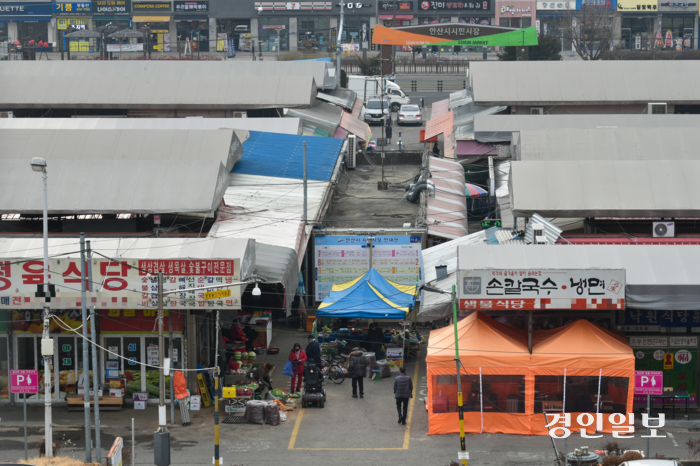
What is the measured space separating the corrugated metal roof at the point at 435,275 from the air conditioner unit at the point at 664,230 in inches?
217

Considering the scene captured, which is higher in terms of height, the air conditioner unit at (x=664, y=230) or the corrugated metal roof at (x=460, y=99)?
the corrugated metal roof at (x=460, y=99)

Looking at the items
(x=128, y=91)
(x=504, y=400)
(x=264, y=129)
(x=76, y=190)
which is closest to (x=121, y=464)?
(x=504, y=400)

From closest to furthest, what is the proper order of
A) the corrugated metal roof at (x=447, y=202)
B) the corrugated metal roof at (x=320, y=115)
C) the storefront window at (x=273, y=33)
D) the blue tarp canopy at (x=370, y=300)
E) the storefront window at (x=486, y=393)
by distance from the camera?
the storefront window at (x=486, y=393)
the blue tarp canopy at (x=370, y=300)
the corrugated metal roof at (x=447, y=202)
the corrugated metal roof at (x=320, y=115)
the storefront window at (x=273, y=33)

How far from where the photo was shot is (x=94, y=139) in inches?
1501

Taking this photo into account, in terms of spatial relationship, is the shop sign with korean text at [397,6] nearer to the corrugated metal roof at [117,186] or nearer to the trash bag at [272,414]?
the corrugated metal roof at [117,186]

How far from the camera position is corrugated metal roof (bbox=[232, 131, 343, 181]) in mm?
38938

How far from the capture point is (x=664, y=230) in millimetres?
→ 30141

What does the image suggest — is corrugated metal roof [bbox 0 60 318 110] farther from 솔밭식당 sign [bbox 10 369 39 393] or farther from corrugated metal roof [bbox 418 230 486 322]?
솔밭식당 sign [bbox 10 369 39 393]

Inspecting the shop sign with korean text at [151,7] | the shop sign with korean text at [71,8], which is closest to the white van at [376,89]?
the shop sign with korean text at [151,7]

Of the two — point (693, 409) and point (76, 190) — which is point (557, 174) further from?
point (76, 190)

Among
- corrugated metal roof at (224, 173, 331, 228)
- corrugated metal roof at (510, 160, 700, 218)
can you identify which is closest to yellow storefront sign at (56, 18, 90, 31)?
corrugated metal roof at (224, 173, 331, 228)

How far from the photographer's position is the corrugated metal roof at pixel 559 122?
146 ft

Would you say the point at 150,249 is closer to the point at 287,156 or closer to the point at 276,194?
the point at 276,194

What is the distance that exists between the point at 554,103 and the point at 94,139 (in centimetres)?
2349
